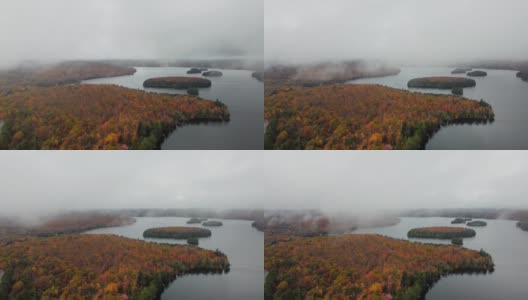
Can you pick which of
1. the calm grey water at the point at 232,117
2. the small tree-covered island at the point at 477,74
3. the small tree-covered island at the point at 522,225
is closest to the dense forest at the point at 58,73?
the calm grey water at the point at 232,117

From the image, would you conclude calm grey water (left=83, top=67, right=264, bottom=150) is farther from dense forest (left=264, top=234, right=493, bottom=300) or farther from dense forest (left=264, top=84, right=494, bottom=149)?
dense forest (left=264, top=234, right=493, bottom=300)

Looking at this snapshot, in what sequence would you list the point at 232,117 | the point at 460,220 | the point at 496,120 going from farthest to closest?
the point at 460,220, the point at 232,117, the point at 496,120

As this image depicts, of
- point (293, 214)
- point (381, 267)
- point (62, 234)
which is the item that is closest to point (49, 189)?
point (62, 234)

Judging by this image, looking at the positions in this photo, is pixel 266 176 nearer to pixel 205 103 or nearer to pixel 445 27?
pixel 205 103

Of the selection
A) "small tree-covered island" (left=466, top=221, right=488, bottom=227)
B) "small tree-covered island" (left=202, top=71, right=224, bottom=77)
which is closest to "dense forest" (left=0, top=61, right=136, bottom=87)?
"small tree-covered island" (left=202, top=71, right=224, bottom=77)

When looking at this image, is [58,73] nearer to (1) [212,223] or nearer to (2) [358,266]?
(1) [212,223]

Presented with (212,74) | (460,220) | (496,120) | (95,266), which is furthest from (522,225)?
(95,266)
